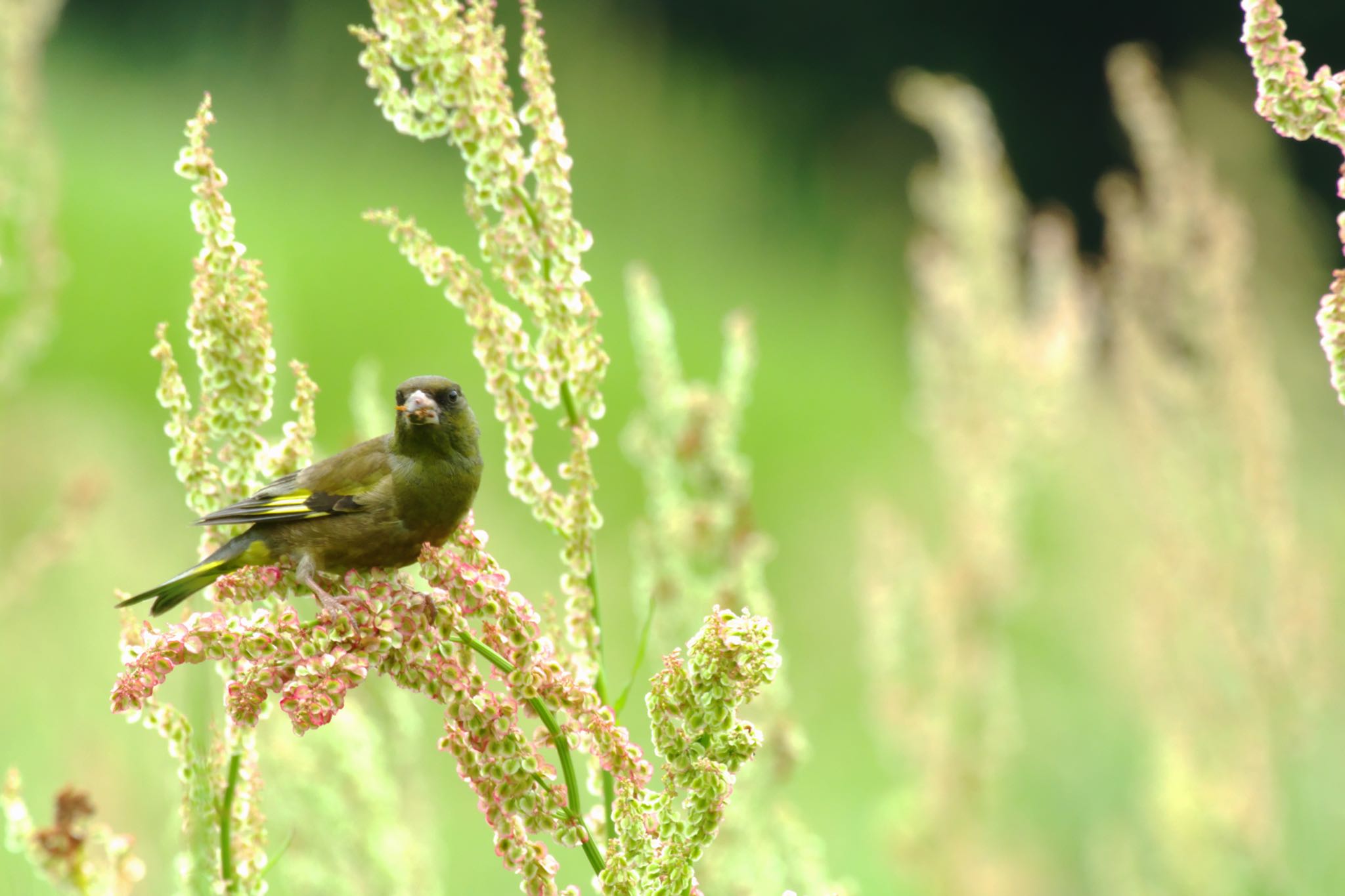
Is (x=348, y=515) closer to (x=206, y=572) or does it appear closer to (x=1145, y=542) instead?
(x=206, y=572)

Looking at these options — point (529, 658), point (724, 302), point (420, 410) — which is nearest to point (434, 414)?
point (420, 410)

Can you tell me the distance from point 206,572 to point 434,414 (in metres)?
0.39

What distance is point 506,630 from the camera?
5.44 ft

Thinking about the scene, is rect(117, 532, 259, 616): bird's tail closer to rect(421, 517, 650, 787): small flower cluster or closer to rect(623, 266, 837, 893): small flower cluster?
rect(421, 517, 650, 787): small flower cluster

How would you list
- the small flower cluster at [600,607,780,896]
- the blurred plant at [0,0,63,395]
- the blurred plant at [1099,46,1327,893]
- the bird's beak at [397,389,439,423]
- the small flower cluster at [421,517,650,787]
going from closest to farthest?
the small flower cluster at [600,607,780,896] < the small flower cluster at [421,517,650,787] < the bird's beak at [397,389,439,423] < the blurred plant at [0,0,63,395] < the blurred plant at [1099,46,1327,893]

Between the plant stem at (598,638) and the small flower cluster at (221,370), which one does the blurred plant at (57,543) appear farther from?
the plant stem at (598,638)

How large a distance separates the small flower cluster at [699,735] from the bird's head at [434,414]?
770mm

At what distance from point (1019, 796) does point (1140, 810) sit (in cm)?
89

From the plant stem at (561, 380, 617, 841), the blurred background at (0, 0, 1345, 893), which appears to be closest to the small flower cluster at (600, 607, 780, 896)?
the plant stem at (561, 380, 617, 841)

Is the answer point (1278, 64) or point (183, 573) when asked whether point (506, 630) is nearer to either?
point (183, 573)

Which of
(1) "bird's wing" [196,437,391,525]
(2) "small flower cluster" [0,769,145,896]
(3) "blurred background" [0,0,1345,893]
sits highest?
(3) "blurred background" [0,0,1345,893]

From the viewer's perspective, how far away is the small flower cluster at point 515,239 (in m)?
1.80

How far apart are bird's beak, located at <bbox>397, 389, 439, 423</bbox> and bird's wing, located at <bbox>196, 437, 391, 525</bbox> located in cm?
9

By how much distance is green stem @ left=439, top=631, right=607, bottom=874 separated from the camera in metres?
1.60
